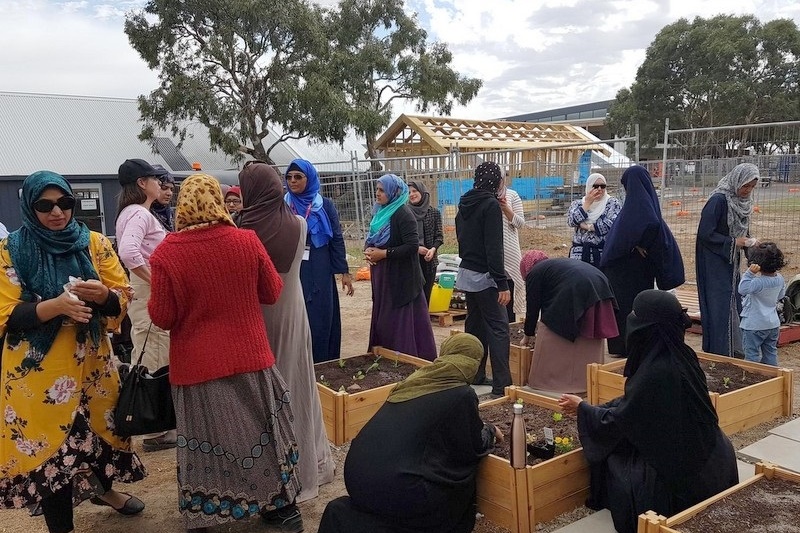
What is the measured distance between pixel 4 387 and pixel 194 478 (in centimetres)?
91

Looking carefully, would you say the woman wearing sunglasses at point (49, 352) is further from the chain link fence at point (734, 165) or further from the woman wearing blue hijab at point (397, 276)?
the chain link fence at point (734, 165)

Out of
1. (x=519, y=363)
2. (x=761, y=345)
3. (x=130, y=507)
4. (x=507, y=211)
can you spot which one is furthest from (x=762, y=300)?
(x=130, y=507)

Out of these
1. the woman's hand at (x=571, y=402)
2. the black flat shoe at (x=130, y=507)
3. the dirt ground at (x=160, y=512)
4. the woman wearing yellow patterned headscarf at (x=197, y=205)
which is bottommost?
the dirt ground at (x=160, y=512)

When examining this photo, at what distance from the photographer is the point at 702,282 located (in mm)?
5617

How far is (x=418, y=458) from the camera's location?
2.66 meters

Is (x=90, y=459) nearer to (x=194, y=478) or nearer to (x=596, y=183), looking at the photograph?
(x=194, y=478)

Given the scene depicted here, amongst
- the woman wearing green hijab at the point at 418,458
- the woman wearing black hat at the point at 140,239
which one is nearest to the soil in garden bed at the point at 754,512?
the woman wearing green hijab at the point at 418,458

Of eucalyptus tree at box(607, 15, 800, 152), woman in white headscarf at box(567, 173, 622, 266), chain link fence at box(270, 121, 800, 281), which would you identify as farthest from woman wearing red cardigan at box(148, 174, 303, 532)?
eucalyptus tree at box(607, 15, 800, 152)

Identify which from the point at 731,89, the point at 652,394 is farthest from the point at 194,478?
the point at 731,89

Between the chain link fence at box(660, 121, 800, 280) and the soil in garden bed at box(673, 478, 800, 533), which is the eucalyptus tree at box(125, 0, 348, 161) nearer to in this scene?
the chain link fence at box(660, 121, 800, 280)

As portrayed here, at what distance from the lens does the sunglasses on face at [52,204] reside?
8.77 feet

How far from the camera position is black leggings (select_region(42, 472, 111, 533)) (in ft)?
9.27

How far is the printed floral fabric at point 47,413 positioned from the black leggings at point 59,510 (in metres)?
0.07

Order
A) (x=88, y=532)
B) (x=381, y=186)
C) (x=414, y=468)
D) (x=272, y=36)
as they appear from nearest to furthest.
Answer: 1. (x=414, y=468)
2. (x=88, y=532)
3. (x=381, y=186)
4. (x=272, y=36)
